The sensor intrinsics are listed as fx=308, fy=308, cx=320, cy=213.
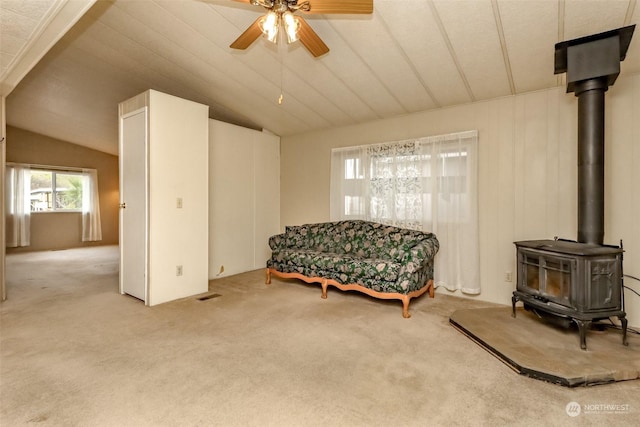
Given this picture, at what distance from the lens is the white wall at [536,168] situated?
279 centimetres

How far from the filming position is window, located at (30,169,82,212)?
292 inches

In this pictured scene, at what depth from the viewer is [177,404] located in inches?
67.5

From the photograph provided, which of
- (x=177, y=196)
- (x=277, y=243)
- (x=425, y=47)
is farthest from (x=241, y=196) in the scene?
(x=425, y=47)

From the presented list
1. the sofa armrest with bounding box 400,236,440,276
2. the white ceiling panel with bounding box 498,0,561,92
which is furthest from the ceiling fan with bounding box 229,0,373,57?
the sofa armrest with bounding box 400,236,440,276

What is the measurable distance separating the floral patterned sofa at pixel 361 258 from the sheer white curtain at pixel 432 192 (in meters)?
0.25

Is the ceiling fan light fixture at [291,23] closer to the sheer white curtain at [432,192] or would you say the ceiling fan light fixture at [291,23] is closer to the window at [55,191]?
the sheer white curtain at [432,192]

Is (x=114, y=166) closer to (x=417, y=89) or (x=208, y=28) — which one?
(x=208, y=28)

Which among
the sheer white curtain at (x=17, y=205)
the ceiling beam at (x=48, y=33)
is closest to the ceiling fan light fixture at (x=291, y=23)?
the ceiling beam at (x=48, y=33)

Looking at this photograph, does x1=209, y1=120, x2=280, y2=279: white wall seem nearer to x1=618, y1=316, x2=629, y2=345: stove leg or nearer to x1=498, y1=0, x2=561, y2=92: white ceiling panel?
x1=498, y1=0, x2=561, y2=92: white ceiling panel

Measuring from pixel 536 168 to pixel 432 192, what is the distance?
42.8 inches

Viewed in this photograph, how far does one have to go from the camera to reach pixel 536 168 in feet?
10.7

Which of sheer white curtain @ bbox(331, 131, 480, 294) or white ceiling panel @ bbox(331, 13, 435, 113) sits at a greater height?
white ceiling panel @ bbox(331, 13, 435, 113)

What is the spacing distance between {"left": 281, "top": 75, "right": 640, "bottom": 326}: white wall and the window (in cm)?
840

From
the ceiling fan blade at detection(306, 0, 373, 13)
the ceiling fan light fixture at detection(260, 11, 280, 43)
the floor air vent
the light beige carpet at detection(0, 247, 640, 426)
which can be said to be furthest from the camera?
the floor air vent
